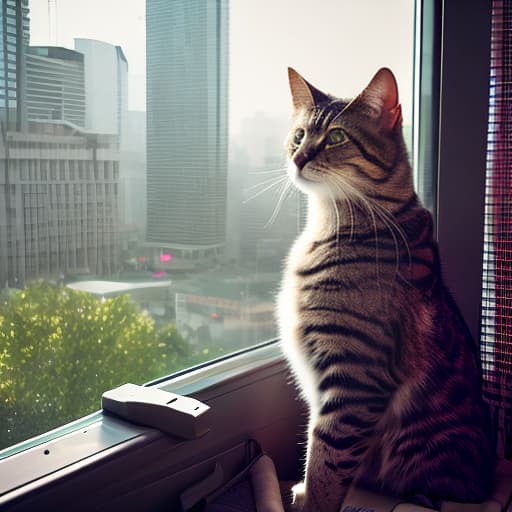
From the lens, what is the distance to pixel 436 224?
1.27 metres

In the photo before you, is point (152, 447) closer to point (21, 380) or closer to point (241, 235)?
point (21, 380)

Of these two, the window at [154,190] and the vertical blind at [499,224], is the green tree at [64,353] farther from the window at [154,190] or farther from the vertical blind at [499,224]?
the vertical blind at [499,224]

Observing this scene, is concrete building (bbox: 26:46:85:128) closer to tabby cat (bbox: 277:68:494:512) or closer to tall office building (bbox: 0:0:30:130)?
tall office building (bbox: 0:0:30:130)

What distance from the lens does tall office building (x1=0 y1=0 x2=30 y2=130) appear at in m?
0.70

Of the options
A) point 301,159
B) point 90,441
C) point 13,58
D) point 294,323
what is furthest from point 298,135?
point 90,441

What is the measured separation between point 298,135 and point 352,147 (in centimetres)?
9

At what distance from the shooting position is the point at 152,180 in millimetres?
916

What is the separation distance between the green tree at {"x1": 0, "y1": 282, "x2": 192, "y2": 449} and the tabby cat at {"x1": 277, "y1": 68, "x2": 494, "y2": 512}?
23cm

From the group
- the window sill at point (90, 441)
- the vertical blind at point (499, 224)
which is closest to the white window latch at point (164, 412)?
the window sill at point (90, 441)

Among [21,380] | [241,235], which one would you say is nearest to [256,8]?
[241,235]

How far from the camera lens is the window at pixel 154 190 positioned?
2.56ft

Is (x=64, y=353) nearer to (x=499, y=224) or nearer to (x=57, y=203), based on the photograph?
(x=57, y=203)

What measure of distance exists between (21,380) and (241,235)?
1.50 ft

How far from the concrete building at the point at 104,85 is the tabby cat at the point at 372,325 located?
10.0 inches
